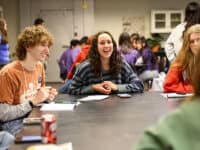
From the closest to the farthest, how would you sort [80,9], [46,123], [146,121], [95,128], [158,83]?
[46,123] → [95,128] → [146,121] → [158,83] → [80,9]

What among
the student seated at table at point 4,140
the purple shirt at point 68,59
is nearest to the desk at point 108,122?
the student seated at table at point 4,140

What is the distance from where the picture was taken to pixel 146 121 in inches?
91.0

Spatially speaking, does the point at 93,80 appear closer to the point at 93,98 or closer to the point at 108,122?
the point at 93,98

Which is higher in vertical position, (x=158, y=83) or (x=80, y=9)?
(x=80, y=9)

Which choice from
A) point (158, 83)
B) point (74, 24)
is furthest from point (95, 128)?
point (74, 24)

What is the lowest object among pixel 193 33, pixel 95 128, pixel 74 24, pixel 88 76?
pixel 95 128

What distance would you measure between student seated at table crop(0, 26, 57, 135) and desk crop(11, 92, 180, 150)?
0.13m

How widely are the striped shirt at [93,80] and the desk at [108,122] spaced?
1.04ft

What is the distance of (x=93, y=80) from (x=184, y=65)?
2.70 feet

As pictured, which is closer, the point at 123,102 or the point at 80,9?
the point at 123,102

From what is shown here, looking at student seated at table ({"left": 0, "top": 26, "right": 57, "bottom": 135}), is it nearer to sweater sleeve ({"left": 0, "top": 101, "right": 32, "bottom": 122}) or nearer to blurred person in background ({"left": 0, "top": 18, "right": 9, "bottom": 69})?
sweater sleeve ({"left": 0, "top": 101, "right": 32, "bottom": 122})

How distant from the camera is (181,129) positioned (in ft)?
2.92

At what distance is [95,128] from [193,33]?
5.08ft

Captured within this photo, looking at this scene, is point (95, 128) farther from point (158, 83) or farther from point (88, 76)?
point (158, 83)
